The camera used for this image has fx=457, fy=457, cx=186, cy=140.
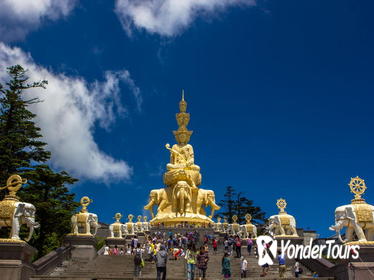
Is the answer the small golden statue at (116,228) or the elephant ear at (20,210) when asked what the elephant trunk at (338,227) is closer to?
the elephant ear at (20,210)

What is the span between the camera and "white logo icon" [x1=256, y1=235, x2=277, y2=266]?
19.8m

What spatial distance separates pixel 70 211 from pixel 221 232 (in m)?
12.6

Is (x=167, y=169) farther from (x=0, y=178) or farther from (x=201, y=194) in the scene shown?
(x=0, y=178)

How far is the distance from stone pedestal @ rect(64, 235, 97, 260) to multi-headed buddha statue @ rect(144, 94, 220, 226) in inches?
501

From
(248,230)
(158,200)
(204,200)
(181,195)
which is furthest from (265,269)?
(158,200)

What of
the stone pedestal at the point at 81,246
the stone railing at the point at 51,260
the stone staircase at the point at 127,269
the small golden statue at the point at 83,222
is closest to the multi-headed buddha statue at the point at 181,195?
the small golden statue at the point at 83,222

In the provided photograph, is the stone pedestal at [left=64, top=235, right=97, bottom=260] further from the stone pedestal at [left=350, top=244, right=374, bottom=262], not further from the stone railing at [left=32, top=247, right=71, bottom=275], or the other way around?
the stone pedestal at [left=350, top=244, right=374, bottom=262]

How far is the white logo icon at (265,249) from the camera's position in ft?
65.1

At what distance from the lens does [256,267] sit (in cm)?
2106

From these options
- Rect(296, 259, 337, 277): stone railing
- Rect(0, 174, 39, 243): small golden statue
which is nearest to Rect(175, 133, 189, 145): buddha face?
Rect(296, 259, 337, 277): stone railing

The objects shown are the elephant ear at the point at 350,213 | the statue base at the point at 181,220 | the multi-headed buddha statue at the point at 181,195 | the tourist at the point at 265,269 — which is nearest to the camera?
the elephant ear at the point at 350,213

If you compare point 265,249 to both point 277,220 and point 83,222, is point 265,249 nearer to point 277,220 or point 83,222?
point 277,220

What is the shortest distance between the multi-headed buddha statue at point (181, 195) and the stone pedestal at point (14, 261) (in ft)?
67.9

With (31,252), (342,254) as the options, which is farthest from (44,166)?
(342,254)
